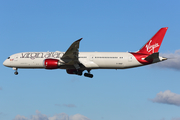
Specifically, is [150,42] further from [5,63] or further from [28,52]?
[5,63]

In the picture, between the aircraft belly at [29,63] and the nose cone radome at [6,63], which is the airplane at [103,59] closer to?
the aircraft belly at [29,63]

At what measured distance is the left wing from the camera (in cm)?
4888

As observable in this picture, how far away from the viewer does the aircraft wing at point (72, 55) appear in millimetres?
48781

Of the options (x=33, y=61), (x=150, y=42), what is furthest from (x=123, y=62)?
(x=33, y=61)

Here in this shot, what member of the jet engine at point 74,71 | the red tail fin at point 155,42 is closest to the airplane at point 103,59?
the red tail fin at point 155,42

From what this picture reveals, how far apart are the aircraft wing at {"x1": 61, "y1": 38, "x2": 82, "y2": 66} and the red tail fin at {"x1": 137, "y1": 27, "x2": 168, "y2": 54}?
1310 cm

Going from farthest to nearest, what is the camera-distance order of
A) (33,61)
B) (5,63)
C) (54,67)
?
(5,63)
(33,61)
(54,67)

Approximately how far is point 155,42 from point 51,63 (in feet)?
64.2

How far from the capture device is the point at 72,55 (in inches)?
2005

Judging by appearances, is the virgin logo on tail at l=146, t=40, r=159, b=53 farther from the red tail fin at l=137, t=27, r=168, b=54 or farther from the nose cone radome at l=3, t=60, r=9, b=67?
the nose cone radome at l=3, t=60, r=9, b=67

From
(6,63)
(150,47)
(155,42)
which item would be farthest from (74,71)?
(155,42)

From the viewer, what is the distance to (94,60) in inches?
2109

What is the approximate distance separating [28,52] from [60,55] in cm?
757

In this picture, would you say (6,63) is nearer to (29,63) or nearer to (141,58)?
(29,63)
